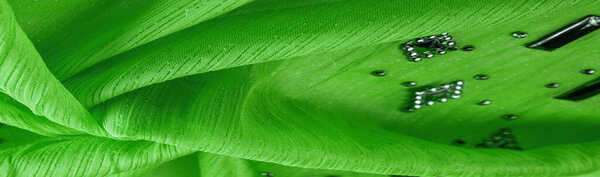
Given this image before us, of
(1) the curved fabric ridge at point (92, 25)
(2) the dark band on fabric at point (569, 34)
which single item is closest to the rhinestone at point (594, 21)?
(2) the dark band on fabric at point (569, 34)

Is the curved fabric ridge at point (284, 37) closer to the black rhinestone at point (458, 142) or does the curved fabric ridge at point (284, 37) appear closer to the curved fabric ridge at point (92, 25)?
the curved fabric ridge at point (92, 25)

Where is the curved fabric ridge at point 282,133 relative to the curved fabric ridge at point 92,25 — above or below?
below

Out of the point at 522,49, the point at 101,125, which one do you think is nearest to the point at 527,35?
the point at 522,49

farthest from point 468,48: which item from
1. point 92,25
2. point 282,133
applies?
point 92,25

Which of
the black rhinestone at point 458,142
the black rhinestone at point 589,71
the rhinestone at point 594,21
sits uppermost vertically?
the rhinestone at point 594,21

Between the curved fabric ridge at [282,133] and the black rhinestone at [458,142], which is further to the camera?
the black rhinestone at [458,142]

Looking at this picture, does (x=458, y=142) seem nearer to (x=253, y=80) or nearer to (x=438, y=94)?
(x=438, y=94)

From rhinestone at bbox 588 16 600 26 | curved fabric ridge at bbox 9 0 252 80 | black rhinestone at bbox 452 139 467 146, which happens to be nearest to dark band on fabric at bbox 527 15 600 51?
rhinestone at bbox 588 16 600 26
